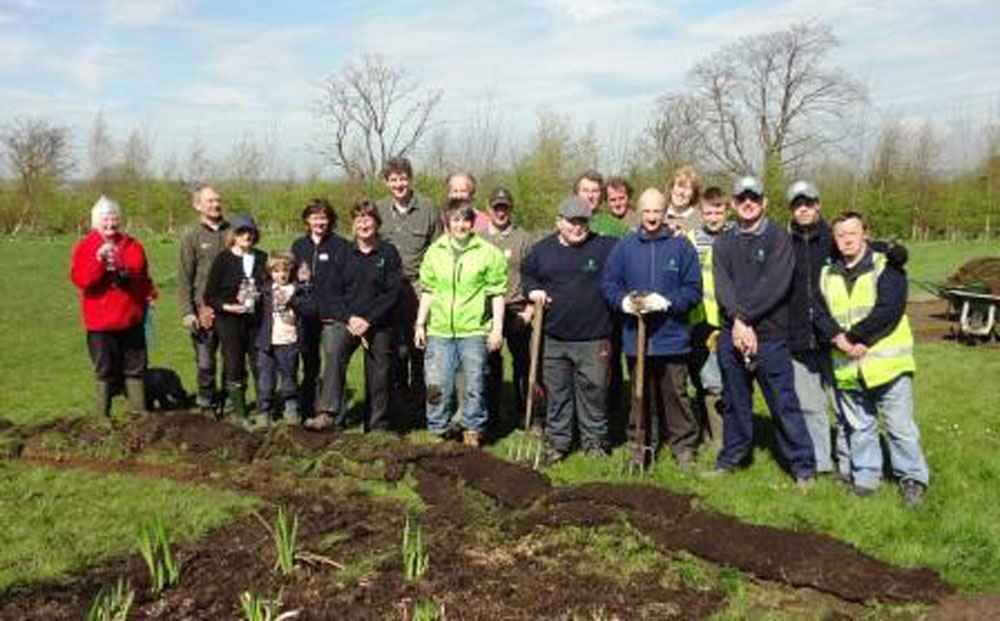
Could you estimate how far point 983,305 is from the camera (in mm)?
13953

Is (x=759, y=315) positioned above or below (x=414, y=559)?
above

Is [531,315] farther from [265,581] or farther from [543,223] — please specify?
[543,223]

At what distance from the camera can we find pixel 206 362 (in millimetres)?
8781

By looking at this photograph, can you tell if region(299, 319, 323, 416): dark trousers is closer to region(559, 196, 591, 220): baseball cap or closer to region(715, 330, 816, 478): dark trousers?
region(559, 196, 591, 220): baseball cap

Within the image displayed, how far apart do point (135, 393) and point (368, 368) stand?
2450 millimetres

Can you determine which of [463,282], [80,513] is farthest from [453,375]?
[80,513]

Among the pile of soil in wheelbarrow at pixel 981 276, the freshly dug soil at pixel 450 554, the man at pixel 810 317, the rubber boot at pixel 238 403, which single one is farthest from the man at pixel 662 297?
the pile of soil in wheelbarrow at pixel 981 276

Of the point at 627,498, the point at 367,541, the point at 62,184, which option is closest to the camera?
the point at 367,541

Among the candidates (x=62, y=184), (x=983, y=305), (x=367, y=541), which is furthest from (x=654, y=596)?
(x=62, y=184)

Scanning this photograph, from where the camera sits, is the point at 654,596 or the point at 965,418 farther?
the point at 965,418

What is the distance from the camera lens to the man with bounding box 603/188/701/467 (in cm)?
691

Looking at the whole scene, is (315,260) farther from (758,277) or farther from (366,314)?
(758,277)

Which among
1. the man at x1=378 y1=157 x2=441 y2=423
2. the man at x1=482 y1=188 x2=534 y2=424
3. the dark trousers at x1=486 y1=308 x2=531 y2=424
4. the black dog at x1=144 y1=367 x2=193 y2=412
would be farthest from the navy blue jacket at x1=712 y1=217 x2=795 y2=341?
the black dog at x1=144 y1=367 x2=193 y2=412

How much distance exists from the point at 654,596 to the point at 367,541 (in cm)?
184
